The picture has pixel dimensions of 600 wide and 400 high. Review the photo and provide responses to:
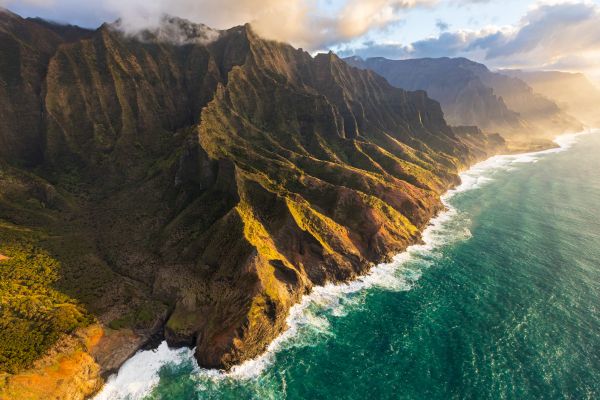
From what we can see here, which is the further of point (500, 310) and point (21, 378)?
point (500, 310)

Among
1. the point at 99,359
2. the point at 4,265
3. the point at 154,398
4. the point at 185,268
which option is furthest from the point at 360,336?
the point at 4,265

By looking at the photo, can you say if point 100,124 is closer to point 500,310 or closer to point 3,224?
point 3,224

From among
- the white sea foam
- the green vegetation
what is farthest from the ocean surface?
the green vegetation

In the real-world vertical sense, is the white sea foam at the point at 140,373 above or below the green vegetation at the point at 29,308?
below

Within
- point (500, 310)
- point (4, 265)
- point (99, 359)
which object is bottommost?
point (500, 310)

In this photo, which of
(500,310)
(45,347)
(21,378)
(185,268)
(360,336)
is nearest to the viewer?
(21,378)

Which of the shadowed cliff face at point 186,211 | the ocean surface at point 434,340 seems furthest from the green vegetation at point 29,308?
the ocean surface at point 434,340

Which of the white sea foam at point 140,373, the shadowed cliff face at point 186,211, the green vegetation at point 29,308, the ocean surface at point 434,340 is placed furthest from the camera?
the shadowed cliff face at point 186,211

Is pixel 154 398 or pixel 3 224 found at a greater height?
pixel 3 224

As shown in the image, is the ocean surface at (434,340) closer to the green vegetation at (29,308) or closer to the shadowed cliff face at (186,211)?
the shadowed cliff face at (186,211)
